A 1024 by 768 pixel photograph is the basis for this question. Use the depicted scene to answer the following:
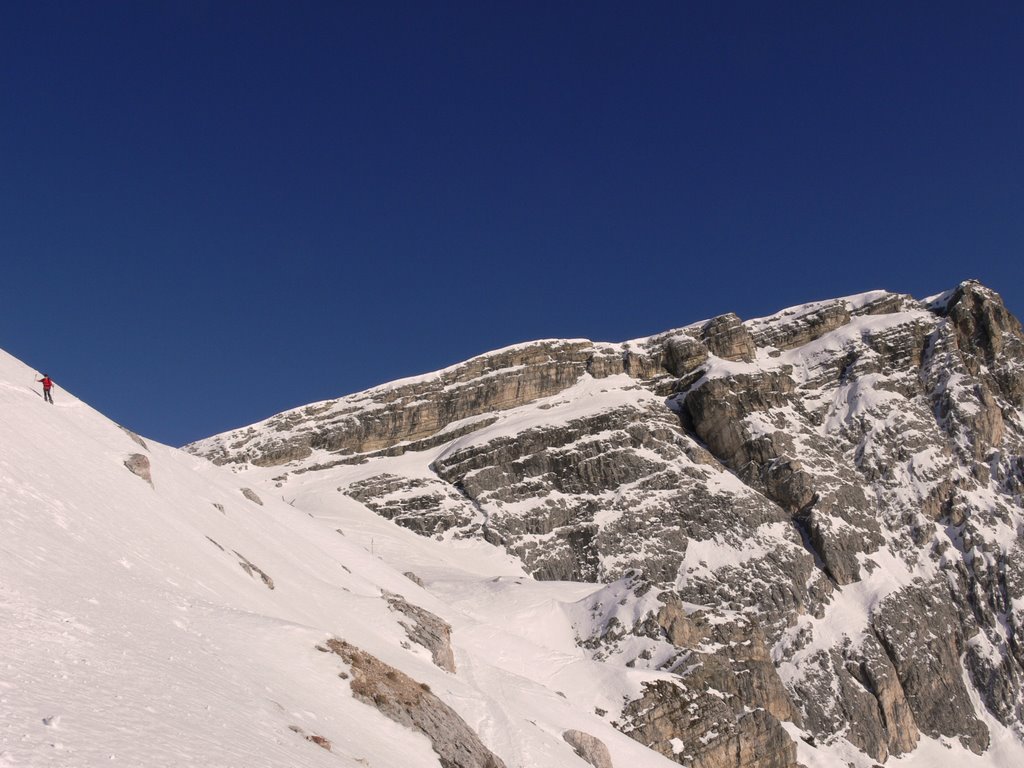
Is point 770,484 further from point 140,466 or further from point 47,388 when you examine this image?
point 47,388

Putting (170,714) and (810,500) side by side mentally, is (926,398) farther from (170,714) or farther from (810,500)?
(170,714)

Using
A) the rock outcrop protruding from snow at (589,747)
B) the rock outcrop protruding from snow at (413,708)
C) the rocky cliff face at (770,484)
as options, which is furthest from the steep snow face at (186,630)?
the rocky cliff face at (770,484)

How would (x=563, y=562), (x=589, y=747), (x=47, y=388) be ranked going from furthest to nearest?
(x=563, y=562)
(x=589, y=747)
(x=47, y=388)

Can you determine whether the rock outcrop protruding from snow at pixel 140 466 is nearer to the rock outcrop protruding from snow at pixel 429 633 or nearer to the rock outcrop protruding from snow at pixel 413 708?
the rock outcrop protruding from snow at pixel 429 633

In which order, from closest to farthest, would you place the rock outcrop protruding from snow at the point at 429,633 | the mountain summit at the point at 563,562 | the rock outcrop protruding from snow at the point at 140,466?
the mountain summit at the point at 563,562
the rock outcrop protruding from snow at the point at 140,466
the rock outcrop protruding from snow at the point at 429,633

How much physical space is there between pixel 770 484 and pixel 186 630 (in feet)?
407

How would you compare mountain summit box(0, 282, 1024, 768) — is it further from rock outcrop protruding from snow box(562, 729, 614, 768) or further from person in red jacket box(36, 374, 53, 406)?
person in red jacket box(36, 374, 53, 406)

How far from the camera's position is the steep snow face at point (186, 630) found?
1262 cm

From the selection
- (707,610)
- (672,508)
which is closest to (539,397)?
(672,508)

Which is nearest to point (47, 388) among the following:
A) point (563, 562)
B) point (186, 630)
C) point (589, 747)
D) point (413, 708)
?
point (186, 630)

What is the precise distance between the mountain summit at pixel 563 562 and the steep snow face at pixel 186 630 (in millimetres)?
117

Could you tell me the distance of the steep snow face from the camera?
41.4 feet

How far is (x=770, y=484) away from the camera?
436ft

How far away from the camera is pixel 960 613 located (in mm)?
120812
